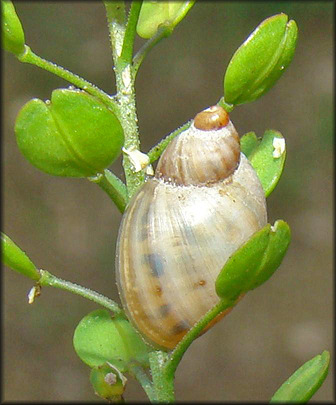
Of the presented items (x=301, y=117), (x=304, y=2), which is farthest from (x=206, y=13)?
(x=301, y=117)

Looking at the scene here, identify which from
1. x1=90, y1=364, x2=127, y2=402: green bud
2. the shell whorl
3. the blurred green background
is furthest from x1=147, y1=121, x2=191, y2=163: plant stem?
the blurred green background

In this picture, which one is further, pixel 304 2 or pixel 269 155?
pixel 304 2

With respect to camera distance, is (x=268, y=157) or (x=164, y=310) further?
(x=268, y=157)

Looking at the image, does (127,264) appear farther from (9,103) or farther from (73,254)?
(9,103)

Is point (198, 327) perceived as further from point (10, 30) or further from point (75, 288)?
point (10, 30)

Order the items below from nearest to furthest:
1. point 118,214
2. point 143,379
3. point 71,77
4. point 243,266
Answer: point 243,266 < point 71,77 < point 143,379 < point 118,214

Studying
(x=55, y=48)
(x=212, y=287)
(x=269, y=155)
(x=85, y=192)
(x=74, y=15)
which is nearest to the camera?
(x=212, y=287)

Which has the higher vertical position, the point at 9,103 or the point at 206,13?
the point at 206,13

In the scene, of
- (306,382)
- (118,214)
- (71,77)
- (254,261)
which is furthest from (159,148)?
(118,214)
